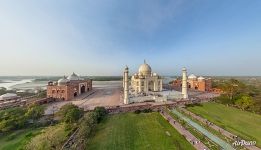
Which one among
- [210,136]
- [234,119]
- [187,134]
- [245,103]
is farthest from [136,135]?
[245,103]

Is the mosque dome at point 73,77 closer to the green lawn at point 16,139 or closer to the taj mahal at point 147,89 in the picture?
the taj mahal at point 147,89

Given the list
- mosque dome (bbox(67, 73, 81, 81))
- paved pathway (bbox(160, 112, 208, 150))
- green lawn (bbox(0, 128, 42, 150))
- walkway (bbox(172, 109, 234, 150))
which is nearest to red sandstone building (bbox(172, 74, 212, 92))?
walkway (bbox(172, 109, 234, 150))

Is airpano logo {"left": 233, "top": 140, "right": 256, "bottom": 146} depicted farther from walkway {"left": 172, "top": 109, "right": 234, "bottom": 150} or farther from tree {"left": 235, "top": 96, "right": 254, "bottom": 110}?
tree {"left": 235, "top": 96, "right": 254, "bottom": 110}

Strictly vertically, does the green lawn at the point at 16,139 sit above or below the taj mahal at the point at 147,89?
below

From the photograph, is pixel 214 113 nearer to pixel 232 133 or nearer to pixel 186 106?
pixel 186 106

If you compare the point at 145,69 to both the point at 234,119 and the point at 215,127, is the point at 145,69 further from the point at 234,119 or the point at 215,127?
the point at 215,127

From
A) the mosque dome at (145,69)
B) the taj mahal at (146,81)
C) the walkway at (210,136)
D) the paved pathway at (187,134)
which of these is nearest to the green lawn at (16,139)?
the paved pathway at (187,134)
